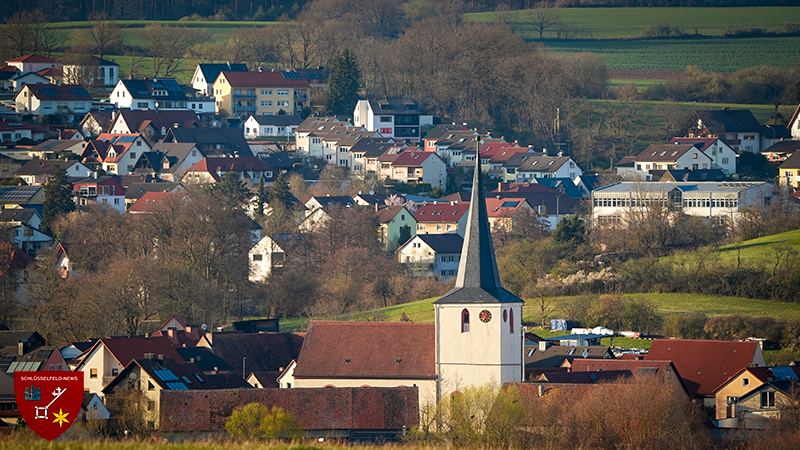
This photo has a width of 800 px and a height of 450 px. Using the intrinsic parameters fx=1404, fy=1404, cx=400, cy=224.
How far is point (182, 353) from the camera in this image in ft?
154

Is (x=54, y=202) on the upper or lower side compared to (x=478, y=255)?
upper

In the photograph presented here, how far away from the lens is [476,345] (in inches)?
1506

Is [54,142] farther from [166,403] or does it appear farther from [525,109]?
[166,403]

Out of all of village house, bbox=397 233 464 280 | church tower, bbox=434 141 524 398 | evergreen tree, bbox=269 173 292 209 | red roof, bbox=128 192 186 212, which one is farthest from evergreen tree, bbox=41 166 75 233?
church tower, bbox=434 141 524 398

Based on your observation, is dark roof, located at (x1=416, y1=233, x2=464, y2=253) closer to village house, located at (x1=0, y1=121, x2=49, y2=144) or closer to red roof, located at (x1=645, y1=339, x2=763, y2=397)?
red roof, located at (x1=645, y1=339, x2=763, y2=397)

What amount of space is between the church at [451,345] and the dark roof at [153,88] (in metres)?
70.1

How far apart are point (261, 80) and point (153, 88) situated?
28.5 feet

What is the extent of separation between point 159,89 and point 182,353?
64.3m

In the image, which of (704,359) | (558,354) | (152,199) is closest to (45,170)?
(152,199)

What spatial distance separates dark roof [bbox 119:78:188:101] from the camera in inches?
4232

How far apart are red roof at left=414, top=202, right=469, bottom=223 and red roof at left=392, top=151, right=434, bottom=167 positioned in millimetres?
8661

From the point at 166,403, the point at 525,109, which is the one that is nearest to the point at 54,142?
the point at 525,109

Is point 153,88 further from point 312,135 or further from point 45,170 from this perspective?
point 45,170

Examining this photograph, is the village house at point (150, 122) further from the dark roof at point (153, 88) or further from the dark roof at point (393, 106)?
the dark roof at point (393, 106)
